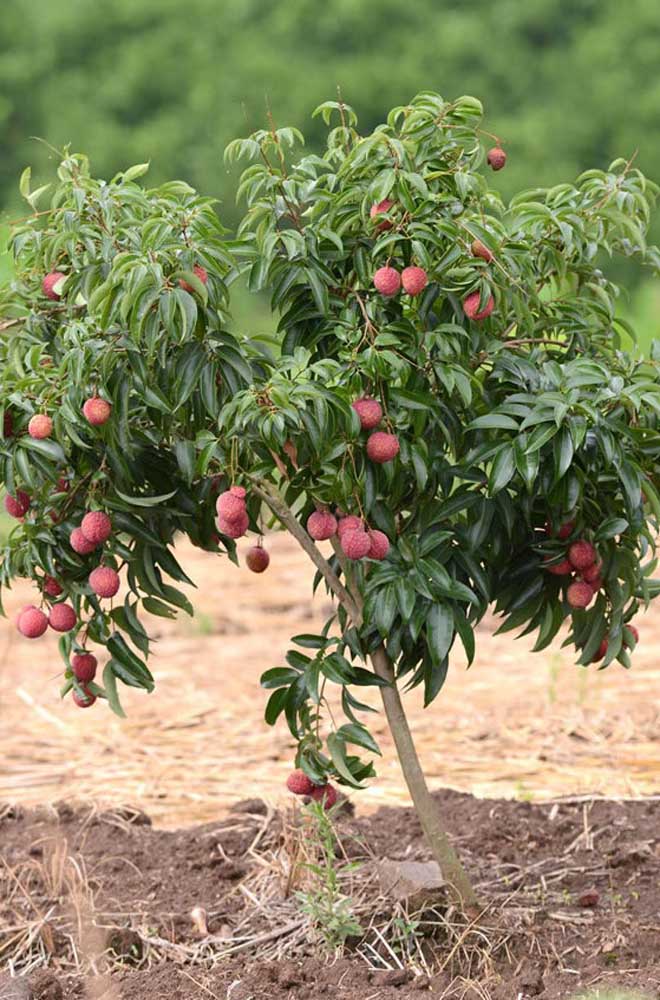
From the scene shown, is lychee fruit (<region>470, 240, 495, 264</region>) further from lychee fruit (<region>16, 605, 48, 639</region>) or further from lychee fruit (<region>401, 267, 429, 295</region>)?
lychee fruit (<region>16, 605, 48, 639</region>)

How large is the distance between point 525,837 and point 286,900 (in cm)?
70

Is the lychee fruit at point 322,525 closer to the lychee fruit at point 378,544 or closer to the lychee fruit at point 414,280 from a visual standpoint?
the lychee fruit at point 378,544

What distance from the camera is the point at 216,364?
2.32 meters

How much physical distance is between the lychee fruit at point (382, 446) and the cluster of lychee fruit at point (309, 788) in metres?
0.68

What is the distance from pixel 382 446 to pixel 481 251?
0.37 metres

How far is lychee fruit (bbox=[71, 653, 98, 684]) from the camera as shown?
2.60m

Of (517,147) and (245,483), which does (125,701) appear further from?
(517,147)

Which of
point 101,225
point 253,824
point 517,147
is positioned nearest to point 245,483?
point 101,225

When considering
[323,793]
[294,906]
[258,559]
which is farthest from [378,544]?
[294,906]

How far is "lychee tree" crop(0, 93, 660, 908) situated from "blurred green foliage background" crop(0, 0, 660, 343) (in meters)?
8.26

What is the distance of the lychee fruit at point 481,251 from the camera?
2342 mm

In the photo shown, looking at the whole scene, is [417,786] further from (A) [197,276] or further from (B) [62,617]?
(A) [197,276]

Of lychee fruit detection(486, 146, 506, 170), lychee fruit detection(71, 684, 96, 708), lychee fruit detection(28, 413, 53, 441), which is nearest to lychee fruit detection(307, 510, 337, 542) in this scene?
lychee fruit detection(28, 413, 53, 441)

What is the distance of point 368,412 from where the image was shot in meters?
2.29
